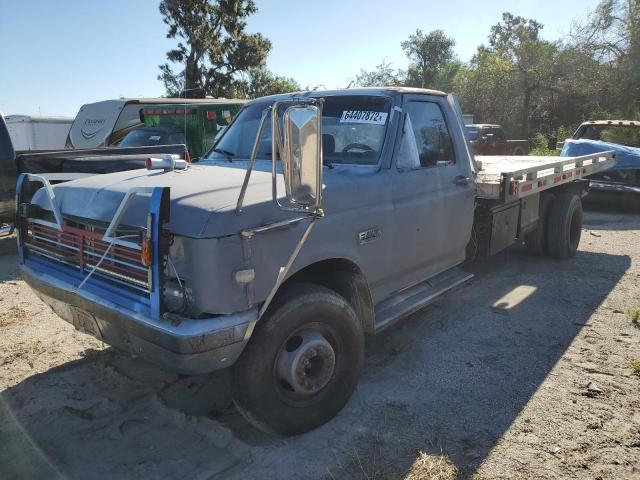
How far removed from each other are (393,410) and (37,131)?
16387mm

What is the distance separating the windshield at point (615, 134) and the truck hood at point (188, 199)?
1063cm

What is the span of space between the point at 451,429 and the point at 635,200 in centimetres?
850

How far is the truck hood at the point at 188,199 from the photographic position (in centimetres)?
261

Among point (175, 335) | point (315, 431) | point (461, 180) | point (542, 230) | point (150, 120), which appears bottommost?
point (315, 431)

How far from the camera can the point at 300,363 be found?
118 inches

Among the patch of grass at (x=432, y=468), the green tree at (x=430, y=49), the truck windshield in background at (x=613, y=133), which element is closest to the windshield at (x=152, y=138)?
the patch of grass at (x=432, y=468)

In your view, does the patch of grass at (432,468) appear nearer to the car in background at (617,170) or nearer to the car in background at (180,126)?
the car in background at (180,126)

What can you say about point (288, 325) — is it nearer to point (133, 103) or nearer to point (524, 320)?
point (524, 320)

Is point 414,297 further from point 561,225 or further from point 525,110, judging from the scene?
point 525,110

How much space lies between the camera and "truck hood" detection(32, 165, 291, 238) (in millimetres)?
2605

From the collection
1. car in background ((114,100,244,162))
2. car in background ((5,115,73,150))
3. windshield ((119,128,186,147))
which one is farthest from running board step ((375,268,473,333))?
car in background ((5,115,73,150))

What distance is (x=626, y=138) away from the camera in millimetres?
12273

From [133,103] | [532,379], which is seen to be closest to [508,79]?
[133,103]

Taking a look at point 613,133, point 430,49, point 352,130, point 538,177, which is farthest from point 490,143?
point 430,49
